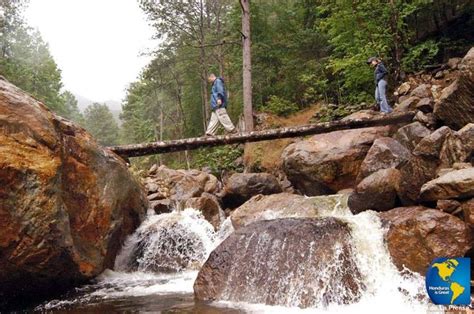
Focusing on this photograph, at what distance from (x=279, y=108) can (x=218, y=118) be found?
6550 millimetres

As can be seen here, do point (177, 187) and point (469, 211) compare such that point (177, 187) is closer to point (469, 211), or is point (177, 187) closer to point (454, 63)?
point (469, 211)

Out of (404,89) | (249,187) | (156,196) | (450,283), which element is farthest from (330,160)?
(450,283)

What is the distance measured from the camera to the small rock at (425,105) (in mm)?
10048

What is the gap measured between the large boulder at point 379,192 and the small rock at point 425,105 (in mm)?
3221

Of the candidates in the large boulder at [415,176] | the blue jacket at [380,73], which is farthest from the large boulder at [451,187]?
the blue jacket at [380,73]

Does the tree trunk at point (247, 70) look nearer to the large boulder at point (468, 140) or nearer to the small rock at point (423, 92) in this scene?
the small rock at point (423, 92)

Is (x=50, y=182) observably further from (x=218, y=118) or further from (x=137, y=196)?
(x=218, y=118)

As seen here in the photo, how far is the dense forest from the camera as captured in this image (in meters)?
13.8

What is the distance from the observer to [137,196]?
9.76 m

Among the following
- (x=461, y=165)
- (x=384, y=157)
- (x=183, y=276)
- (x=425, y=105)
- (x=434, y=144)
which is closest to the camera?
(x=461, y=165)

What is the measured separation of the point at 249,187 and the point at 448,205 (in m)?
6.66

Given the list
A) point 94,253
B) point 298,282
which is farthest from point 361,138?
point 94,253

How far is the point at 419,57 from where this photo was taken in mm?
14195

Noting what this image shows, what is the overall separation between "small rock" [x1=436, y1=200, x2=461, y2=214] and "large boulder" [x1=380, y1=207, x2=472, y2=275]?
111 millimetres
